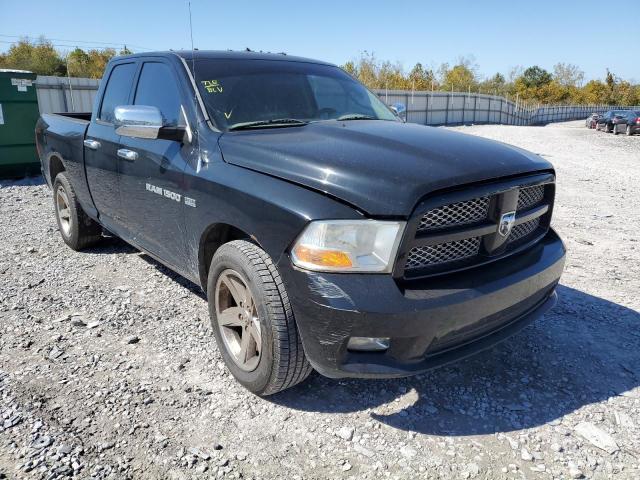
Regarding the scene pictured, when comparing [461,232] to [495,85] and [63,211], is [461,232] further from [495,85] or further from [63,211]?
[495,85]

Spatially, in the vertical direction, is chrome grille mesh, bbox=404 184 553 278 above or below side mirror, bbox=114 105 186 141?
below

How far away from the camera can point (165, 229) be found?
341 cm

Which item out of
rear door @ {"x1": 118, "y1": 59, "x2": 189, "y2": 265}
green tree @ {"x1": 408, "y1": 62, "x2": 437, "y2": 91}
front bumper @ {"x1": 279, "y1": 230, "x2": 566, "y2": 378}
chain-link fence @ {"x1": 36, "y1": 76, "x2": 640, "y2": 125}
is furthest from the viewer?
green tree @ {"x1": 408, "y1": 62, "x2": 437, "y2": 91}

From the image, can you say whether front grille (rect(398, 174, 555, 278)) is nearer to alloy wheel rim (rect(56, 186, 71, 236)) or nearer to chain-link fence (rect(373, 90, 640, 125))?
alloy wheel rim (rect(56, 186, 71, 236))

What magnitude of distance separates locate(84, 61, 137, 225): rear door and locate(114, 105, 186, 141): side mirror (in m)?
0.90

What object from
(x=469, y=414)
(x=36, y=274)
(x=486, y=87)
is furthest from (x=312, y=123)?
(x=486, y=87)

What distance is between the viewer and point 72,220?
5098 millimetres

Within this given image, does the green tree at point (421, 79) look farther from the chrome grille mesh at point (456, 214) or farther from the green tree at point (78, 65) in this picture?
the chrome grille mesh at point (456, 214)

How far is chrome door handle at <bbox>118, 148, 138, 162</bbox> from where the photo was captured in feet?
11.8

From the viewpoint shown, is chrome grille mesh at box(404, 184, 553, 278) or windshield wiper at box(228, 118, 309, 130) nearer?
chrome grille mesh at box(404, 184, 553, 278)

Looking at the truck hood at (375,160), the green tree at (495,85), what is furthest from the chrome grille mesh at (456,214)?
the green tree at (495,85)

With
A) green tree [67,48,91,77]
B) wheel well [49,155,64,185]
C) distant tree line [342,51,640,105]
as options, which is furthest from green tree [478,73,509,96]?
wheel well [49,155,64,185]

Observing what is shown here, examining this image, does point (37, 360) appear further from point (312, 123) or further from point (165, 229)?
point (312, 123)

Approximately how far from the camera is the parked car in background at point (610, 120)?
2931cm
